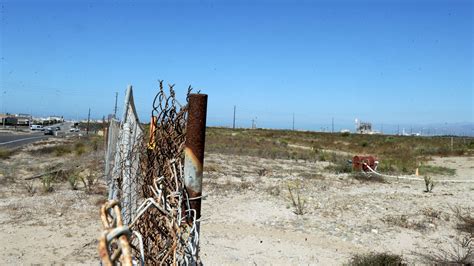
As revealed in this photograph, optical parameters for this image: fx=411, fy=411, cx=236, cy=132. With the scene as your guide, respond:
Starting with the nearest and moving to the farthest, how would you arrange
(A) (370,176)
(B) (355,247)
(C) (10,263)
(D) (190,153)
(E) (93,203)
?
(D) (190,153), (C) (10,263), (B) (355,247), (E) (93,203), (A) (370,176)

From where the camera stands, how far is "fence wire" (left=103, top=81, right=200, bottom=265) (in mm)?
2068

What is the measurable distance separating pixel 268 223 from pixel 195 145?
6.31m

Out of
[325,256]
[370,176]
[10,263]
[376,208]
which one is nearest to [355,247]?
[325,256]

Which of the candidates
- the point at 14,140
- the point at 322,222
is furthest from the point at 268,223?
the point at 14,140

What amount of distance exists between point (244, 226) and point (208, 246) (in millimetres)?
1590

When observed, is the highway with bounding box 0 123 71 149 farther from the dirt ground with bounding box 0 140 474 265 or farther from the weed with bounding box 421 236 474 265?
the weed with bounding box 421 236 474 265

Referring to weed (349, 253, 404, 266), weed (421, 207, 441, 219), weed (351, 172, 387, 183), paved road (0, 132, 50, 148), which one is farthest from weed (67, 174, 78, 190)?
paved road (0, 132, 50, 148)

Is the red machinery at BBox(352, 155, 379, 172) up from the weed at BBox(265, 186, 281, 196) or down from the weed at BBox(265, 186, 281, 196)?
up

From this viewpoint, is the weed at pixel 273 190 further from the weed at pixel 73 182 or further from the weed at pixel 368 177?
the weed at pixel 73 182

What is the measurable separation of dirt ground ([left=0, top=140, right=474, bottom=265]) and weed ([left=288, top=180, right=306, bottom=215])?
0.32ft

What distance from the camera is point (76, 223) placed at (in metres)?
7.60

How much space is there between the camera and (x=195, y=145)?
7.90 ft

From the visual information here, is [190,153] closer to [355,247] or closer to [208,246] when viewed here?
[208,246]

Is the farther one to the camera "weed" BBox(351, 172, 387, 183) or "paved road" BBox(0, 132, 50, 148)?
"paved road" BBox(0, 132, 50, 148)
